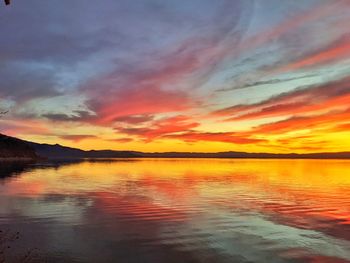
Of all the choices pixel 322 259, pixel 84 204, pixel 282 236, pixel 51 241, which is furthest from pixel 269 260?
pixel 84 204

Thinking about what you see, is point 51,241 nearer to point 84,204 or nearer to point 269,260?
point 269,260

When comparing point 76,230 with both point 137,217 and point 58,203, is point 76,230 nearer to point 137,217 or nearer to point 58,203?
point 137,217

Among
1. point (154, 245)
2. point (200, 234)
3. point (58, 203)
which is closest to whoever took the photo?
point (154, 245)

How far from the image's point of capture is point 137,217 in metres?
32.8

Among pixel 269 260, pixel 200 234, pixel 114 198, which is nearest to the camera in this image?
pixel 269 260

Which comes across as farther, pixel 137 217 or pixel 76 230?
pixel 137 217

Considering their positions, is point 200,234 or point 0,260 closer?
point 0,260

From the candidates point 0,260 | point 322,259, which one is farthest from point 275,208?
point 0,260

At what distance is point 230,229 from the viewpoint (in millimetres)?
28000

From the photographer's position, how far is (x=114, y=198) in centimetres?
4588

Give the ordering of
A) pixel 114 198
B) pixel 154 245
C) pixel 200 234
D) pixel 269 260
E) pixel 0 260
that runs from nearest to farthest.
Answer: pixel 0 260 < pixel 269 260 < pixel 154 245 < pixel 200 234 < pixel 114 198

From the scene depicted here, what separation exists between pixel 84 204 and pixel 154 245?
749 inches

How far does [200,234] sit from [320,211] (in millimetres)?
17176

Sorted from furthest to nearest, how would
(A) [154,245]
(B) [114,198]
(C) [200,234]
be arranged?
1. (B) [114,198]
2. (C) [200,234]
3. (A) [154,245]
